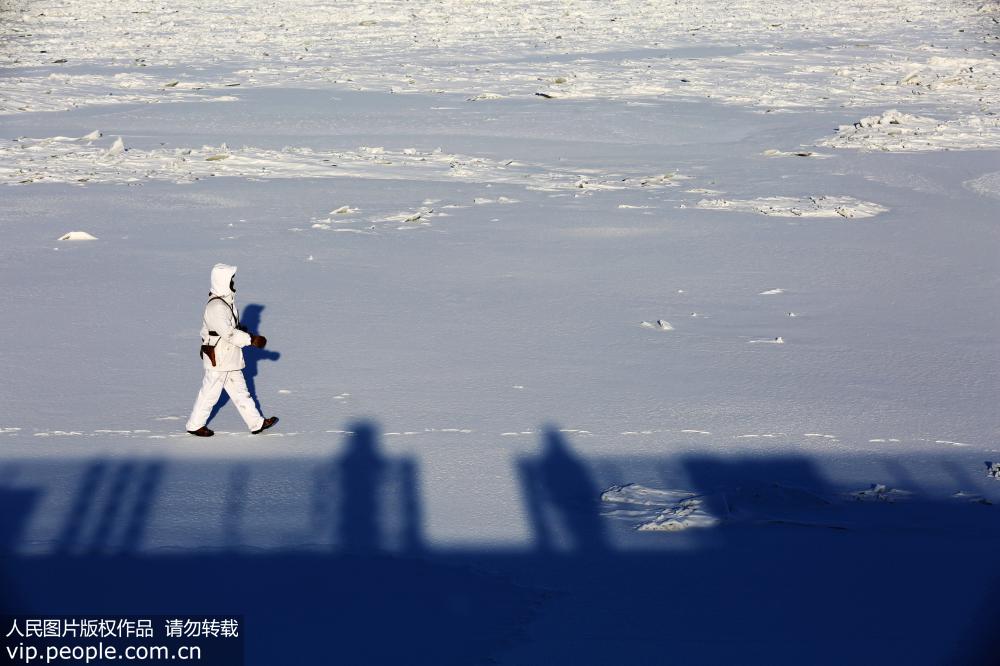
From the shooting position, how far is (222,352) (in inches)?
247

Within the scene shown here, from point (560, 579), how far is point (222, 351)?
A: 2.53 meters

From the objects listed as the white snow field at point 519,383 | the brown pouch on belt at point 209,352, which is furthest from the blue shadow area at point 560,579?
the brown pouch on belt at point 209,352

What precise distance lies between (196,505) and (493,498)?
150 centimetres

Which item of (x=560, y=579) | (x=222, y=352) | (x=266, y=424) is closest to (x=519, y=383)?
(x=266, y=424)

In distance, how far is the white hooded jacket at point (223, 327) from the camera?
6.22 m

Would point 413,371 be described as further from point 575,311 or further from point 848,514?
point 848,514

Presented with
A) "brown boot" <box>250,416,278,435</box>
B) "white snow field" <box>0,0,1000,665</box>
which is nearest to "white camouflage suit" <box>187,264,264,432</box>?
"brown boot" <box>250,416,278,435</box>

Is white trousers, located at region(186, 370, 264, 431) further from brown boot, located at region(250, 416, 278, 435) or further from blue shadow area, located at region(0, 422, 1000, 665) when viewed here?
blue shadow area, located at region(0, 422, 1000, 665)

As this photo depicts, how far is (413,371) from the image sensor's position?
7.59m

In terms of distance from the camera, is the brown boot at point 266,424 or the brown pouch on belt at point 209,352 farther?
the brown boot at point 266,424

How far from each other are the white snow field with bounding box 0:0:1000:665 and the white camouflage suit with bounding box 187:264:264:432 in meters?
0.21

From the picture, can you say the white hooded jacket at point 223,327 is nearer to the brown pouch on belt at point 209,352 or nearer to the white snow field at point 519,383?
the brown pouch on belt at point 209,352

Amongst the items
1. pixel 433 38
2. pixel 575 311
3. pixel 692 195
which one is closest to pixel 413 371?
pixel 575 311

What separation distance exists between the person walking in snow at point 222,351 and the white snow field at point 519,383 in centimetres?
21
